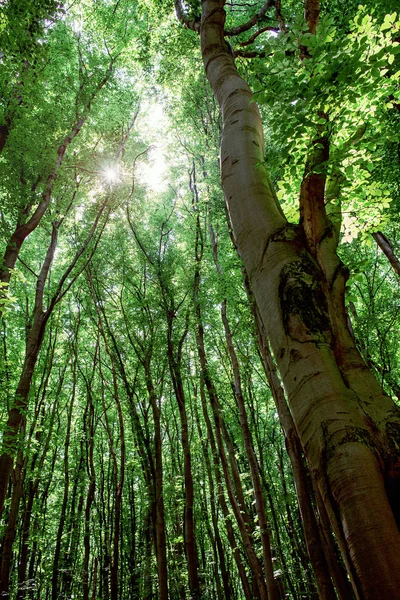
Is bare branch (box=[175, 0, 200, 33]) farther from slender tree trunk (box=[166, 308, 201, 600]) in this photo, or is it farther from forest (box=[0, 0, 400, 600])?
slender tree trunk (box=[166, 308, 201, 600])

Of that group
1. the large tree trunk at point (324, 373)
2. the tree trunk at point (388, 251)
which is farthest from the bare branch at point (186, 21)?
the tree trunk at point (388, 251)

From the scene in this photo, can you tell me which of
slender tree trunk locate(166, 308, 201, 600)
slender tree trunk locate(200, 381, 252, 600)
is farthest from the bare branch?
slender tree trunk locate(200, 381, 252, 600)

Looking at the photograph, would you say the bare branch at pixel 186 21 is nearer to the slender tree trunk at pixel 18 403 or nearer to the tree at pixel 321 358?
the tree at pixel 321 358

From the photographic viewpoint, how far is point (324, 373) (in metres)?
1.47

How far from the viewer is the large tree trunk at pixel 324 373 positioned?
1152mm

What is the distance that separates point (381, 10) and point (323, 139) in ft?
13.9

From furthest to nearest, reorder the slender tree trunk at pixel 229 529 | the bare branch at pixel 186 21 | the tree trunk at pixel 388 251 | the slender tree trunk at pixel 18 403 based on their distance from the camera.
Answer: the slender tree trunk at pixel 229 529, the tree trunk at pixel 388 251, the slender tree trunk at pixel 18 403, the bare branch at pixel 186 21

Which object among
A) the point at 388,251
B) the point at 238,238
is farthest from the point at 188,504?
the point at 388,251

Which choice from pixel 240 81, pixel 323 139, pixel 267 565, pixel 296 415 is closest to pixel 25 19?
pixel 240 81

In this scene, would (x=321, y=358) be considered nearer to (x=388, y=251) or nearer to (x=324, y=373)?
(x=324, y=373)

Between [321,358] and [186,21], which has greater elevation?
[186,21]

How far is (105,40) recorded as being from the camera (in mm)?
9922

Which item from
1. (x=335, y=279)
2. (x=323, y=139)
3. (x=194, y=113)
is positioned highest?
(x=194, y=113)

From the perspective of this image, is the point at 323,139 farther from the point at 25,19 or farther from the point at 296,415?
the point at 25,19
